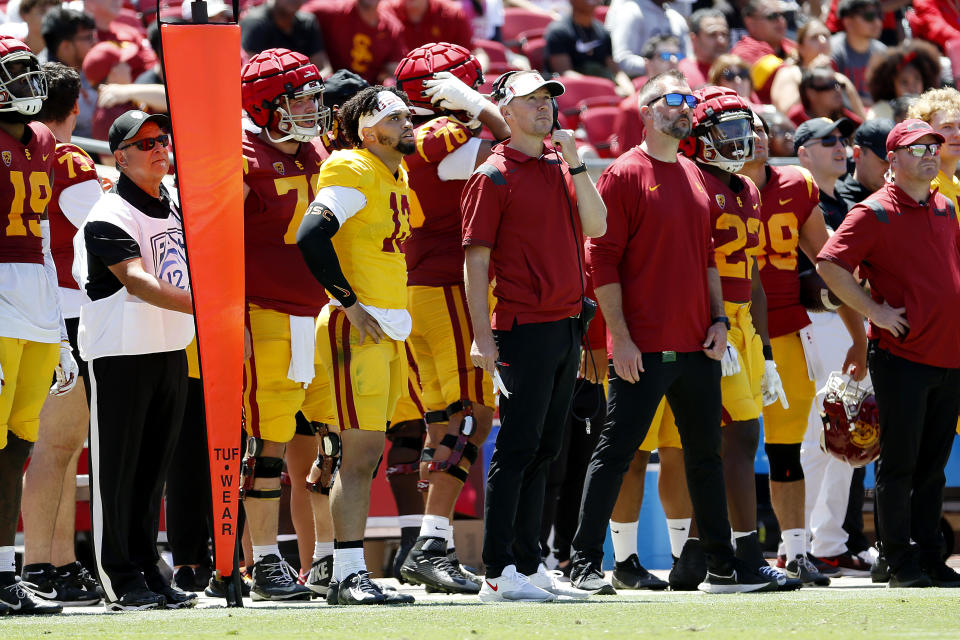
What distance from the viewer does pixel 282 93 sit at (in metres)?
6.66

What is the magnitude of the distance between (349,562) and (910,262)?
307cm

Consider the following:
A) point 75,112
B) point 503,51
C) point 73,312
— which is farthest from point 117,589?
point 503,51

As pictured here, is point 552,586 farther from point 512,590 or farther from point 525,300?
point 525,300

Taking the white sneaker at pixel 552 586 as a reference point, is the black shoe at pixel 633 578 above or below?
below

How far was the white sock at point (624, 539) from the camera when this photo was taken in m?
7.16

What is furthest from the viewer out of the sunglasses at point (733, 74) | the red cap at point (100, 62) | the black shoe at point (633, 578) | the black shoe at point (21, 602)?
the red cap at point (100, 62)

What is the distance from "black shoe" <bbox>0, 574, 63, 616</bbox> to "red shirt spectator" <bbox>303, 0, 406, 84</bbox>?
22.8 feet

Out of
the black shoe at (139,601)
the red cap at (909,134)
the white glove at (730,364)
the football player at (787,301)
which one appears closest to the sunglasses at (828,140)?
the football player at (787,301)

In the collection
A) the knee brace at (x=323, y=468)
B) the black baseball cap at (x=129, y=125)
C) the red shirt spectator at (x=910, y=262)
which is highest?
the black baseball cap at (x=129, y=125)

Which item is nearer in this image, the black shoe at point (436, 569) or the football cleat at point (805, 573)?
the black shoe at point (436, 569)

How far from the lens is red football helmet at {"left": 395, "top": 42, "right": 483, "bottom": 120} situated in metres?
7.22

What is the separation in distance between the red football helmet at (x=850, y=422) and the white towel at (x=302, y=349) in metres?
2.79

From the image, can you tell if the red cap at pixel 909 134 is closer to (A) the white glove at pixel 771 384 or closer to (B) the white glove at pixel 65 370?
(A) the white glove at pixel 771 384

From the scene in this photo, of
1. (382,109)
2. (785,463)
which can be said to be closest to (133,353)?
(382,109)
